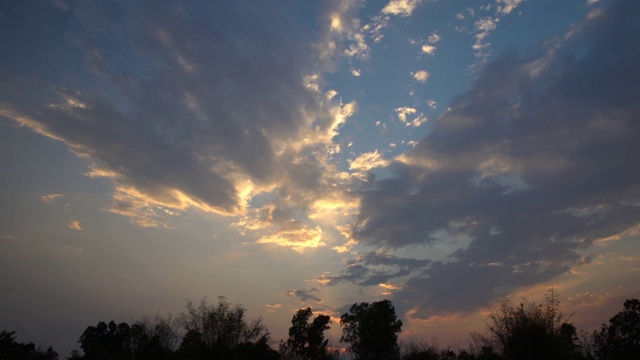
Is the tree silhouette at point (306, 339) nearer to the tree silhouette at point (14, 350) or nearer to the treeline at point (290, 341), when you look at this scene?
the treeline at point (290, 341)

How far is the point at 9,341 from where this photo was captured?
189ft

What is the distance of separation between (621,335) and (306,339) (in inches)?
1861

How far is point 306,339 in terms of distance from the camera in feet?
215

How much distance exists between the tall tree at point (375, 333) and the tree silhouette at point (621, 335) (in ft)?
95.0

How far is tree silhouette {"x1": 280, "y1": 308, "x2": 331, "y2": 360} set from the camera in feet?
210

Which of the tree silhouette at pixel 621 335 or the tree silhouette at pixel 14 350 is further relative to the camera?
the tree silhouette at pixel 14 350

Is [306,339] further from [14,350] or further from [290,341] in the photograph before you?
[14,350]

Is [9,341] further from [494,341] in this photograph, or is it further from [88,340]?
Answer: [494,341]

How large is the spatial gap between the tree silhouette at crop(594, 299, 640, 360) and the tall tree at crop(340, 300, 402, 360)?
95.0 feet

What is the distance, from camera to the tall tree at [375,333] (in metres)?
61.0

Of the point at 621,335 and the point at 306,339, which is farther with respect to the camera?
the point at 306,339

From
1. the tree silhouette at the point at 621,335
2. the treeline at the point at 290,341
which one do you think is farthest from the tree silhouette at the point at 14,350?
the tree silhouette at the point at 621,335

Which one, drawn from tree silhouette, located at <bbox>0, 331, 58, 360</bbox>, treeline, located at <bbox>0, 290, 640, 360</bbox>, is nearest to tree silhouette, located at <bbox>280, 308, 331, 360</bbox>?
treeline, located at <bbox>0, 290, 640, 360</bbox>

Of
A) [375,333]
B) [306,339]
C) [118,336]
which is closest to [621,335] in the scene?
[375,333]
